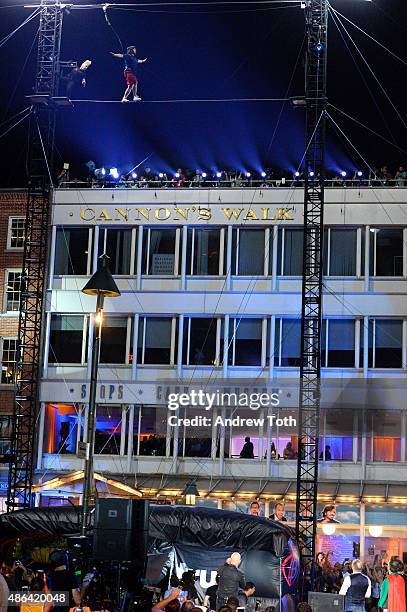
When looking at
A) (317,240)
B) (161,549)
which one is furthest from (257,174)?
(161,549)

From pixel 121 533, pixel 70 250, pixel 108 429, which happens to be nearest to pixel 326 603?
pixel 121 533

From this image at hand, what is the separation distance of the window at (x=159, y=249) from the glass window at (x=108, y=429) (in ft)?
17.4

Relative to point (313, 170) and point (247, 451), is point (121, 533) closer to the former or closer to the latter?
point (313, 170)

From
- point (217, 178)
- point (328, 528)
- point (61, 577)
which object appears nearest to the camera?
point (61, 577)

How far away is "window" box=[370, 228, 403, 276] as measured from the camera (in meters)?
41.5

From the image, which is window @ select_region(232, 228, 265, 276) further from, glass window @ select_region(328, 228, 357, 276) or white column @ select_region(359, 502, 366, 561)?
white column @ select_region(359, 502, 366, 561)

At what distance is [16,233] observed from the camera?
43.8m

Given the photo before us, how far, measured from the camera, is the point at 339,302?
4116 centimetres

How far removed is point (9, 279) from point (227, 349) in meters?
8.88

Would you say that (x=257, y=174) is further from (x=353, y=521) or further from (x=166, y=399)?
(x=353, y=521)

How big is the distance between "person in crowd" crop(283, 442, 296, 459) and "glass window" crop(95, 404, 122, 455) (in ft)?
19.8

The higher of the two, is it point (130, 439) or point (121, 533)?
point (130, 439)

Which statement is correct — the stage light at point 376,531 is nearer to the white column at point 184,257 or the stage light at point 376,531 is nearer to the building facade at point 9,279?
the white column at point 184,257

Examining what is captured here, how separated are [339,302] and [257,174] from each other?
5956 millimetres
